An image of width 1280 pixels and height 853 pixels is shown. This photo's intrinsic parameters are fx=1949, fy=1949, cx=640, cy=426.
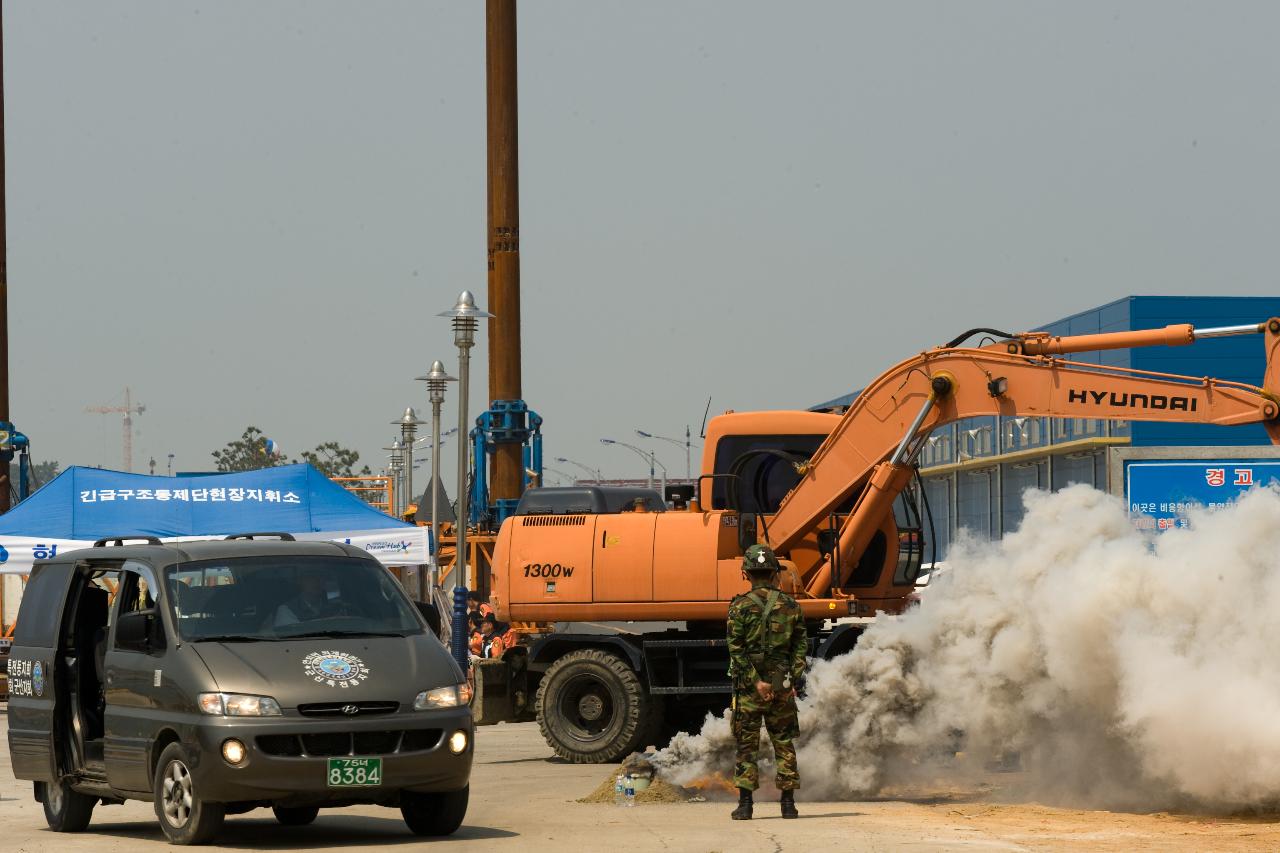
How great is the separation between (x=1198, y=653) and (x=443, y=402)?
2589cm

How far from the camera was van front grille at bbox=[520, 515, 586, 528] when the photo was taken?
66.8 ft

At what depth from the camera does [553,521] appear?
20.5m

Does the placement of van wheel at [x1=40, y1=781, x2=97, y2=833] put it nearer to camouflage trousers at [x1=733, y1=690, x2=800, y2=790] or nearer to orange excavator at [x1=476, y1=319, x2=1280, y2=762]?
camouflage trousers at [x1=733, y1=690, x2=800, y2=790]

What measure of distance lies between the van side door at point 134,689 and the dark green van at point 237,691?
15 millimetres

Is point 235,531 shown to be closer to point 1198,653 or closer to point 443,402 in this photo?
point 443,402

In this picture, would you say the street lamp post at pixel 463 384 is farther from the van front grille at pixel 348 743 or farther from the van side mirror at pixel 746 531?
the van front grille at pixel 348 743

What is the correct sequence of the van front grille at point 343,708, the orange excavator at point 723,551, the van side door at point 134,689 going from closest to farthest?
1. the van front grille at point 343,708
2. the van side door at point 134,689
3. the orange excavator at point 723,551

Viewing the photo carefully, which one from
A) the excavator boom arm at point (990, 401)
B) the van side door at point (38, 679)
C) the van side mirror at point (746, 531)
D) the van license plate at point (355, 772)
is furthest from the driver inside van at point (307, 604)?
the excavator boom arm at point (990, 401)

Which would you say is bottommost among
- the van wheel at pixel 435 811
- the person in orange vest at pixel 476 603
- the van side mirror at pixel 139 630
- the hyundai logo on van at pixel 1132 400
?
the van wheel at pixel 435 811

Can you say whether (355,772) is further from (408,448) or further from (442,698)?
(408,448)

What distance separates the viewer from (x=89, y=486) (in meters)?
30.2

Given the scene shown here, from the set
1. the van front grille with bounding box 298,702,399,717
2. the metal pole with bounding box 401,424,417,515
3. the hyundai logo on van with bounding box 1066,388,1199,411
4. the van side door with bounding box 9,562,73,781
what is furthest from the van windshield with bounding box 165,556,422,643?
the metal pole with bounding box 401,424,417,515

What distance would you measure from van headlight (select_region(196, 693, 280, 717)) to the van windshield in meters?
0.66

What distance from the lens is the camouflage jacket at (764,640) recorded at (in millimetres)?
14055
